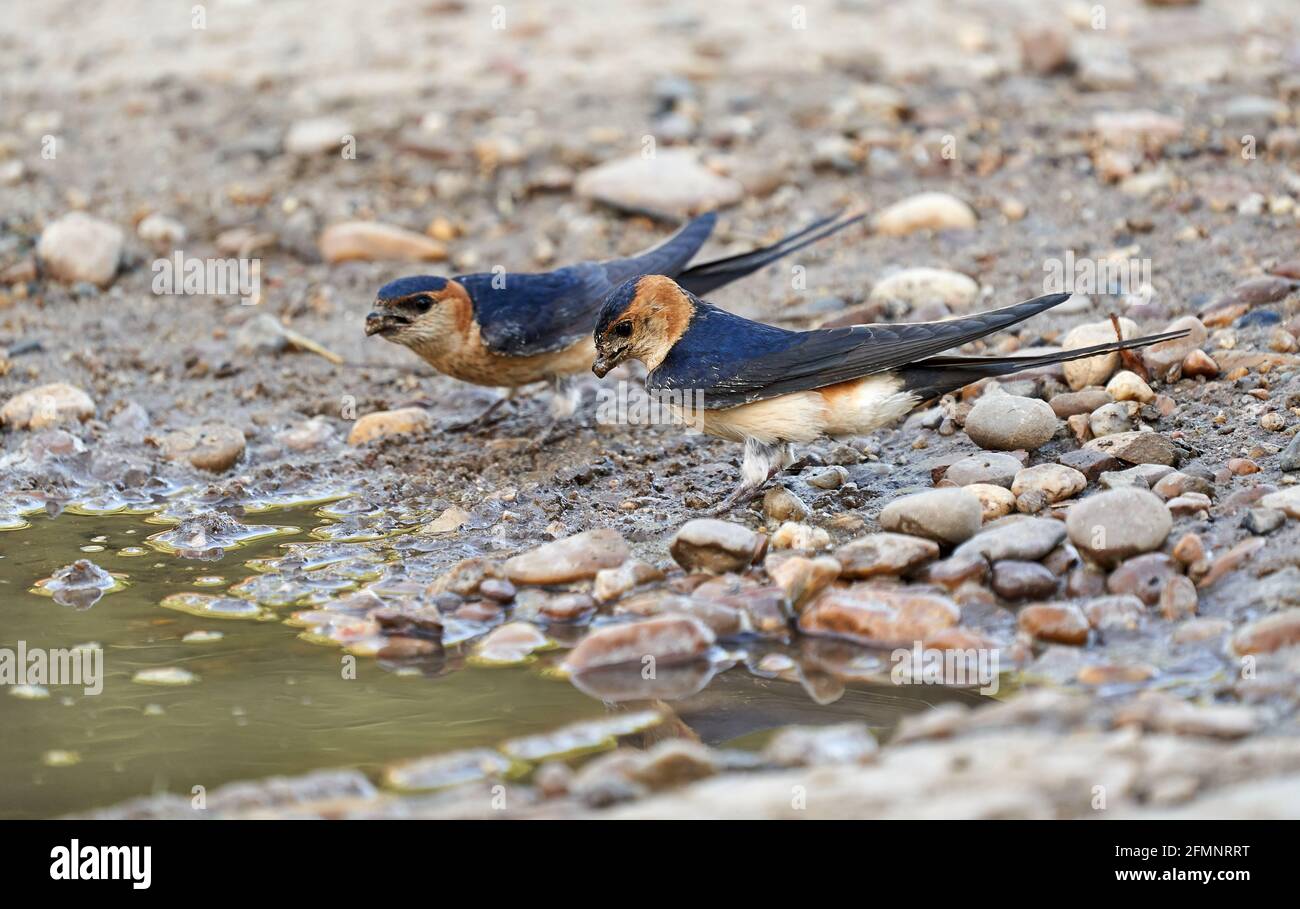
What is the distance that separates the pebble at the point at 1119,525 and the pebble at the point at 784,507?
1151 millimetres

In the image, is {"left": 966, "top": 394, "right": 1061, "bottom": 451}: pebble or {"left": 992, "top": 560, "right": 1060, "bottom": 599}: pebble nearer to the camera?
{"left": 992, "top": 560, "right": 1060, "bottom": 599}: pebble

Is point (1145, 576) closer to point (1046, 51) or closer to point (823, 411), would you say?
point (823, 411)

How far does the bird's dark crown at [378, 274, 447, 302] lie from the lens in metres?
6.84

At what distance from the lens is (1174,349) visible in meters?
6.52

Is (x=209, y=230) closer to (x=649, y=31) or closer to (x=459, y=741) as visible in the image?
(x=649, y=31)

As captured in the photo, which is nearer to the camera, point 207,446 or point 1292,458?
point 1292,458

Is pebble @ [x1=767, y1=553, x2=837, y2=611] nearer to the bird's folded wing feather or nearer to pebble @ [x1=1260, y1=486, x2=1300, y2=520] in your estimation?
the bird's folded wing feather

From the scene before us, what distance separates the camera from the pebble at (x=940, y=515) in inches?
209

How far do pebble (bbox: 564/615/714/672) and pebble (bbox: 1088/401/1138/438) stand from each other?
2.13 metres

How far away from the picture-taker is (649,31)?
37.0 feet

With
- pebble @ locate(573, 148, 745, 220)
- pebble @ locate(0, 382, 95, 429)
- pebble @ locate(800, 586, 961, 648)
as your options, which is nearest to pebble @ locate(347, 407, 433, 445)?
A: pebble @ locate(0, 382, 95, 429)

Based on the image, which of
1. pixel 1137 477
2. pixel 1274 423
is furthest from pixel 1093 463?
pixel 1274 423

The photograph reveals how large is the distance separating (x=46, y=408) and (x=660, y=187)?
146 inches

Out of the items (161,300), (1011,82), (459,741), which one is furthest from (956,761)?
(1011,82)
